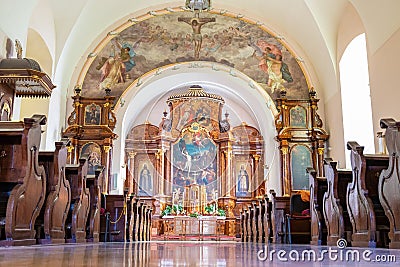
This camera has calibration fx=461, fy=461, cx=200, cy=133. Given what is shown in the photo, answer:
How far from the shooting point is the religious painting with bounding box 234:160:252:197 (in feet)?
53.5

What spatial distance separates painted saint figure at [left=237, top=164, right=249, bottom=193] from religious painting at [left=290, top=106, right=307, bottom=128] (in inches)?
136

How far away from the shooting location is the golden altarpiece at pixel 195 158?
53.0ft

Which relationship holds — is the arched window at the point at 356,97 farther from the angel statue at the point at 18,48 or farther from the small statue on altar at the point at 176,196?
the angel statue at the point at 18,48

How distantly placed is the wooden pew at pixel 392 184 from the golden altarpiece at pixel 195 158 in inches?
422

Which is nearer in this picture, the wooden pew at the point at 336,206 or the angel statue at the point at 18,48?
the wooden pew at the point at 336,206

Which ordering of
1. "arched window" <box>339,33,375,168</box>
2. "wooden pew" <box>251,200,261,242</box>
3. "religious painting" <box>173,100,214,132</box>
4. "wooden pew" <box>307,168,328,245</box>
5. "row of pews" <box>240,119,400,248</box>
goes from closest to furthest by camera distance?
"row of pews" <box>240,119,400,248</box> → "wooden pew" <box>307,168,328,245</box> → "wooden pew" <box>251,200,261,242</box> → "arched window" <box>339,33,375,168</box> → "religious painting" <box>173,100,214,132</box>

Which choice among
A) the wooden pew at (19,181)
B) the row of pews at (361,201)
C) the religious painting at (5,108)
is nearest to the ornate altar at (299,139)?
the row of pews at (361,201)

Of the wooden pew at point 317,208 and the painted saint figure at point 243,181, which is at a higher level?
the painted saint figure at point 243,181

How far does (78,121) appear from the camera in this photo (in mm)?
13477

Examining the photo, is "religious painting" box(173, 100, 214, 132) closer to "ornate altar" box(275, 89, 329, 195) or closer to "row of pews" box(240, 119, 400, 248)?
"ornate altar" box(275, 89, 329, 195)

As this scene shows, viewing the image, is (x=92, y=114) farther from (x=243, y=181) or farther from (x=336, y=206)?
(x=336, y=206)

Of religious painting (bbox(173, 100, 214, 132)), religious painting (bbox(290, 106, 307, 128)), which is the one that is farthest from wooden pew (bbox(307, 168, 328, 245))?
religious painting (bbox(173, 100, 214, 132))

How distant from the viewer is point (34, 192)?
495cm

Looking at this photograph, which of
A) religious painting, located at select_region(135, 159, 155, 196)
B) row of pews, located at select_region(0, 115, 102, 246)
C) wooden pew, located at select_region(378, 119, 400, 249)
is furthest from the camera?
religious painting, located at select_region(135, 159, 155, 196)
